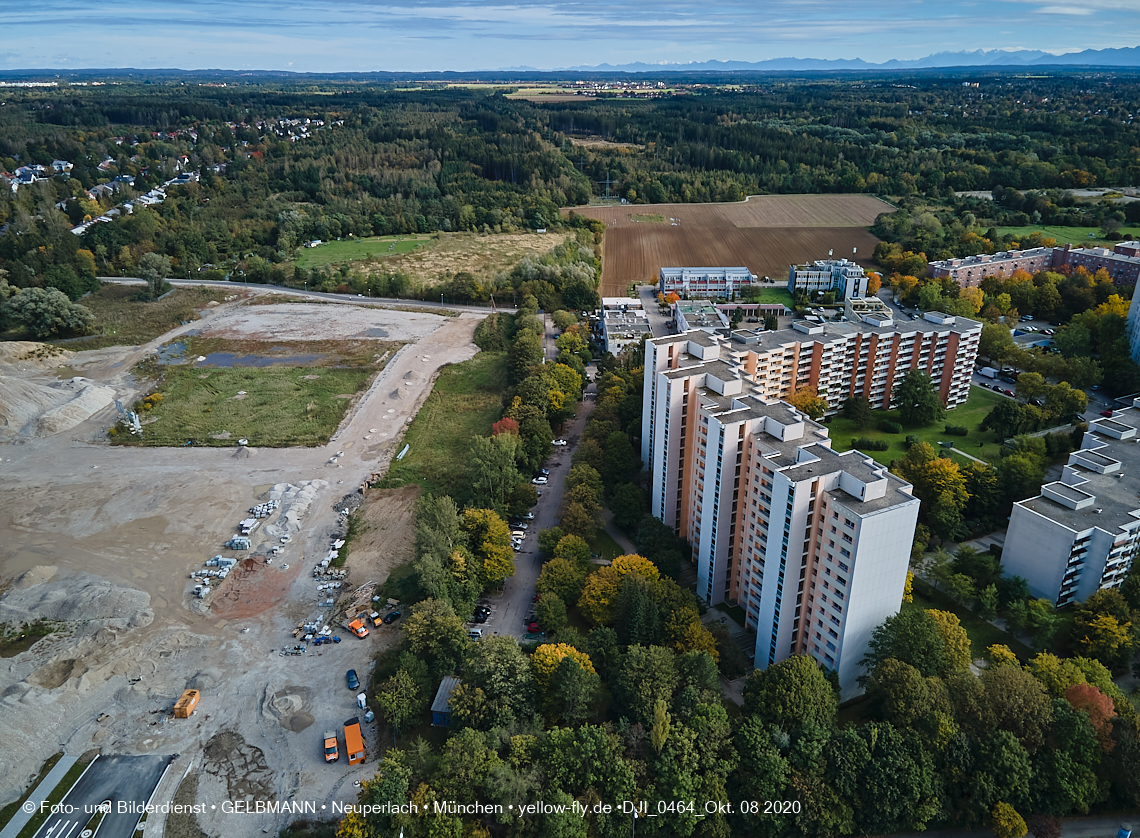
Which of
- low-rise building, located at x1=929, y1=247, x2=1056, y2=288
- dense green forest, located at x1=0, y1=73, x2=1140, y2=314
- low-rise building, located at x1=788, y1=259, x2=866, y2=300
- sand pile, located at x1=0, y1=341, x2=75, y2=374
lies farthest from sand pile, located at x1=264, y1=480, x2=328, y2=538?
low-rise building, located at x1=929, y1=247, x2=1056, y2=288

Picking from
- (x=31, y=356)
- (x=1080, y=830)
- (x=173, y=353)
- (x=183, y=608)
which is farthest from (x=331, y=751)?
(x=31, y=356)

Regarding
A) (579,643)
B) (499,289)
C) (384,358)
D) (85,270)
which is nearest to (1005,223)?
(499,289)

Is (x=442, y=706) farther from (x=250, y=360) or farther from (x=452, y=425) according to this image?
(x=250, y=360)

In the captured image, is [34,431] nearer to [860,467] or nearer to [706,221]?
[860,467]

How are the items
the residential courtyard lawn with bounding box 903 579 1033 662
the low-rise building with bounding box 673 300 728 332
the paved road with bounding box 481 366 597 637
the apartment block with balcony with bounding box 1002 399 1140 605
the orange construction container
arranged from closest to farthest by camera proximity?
the orange construction container < the residential courtyard lawn with bounding box 903 579 1033 662 < the apartment block with balcony with bounding box 1002 399 1140 605 < the paved road with bounding box 481 366 597 637 < the low-rise building with bounding box 673 300 728 332

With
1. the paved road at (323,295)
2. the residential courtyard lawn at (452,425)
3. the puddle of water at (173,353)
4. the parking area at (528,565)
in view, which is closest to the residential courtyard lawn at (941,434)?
the parking area at (528,565)

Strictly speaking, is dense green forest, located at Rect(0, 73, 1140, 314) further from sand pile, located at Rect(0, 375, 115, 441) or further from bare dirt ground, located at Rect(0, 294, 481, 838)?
bare dirt ground, located at Rect(0, 294, 481, 838)

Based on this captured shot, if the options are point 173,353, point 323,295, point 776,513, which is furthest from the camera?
point 323,295
